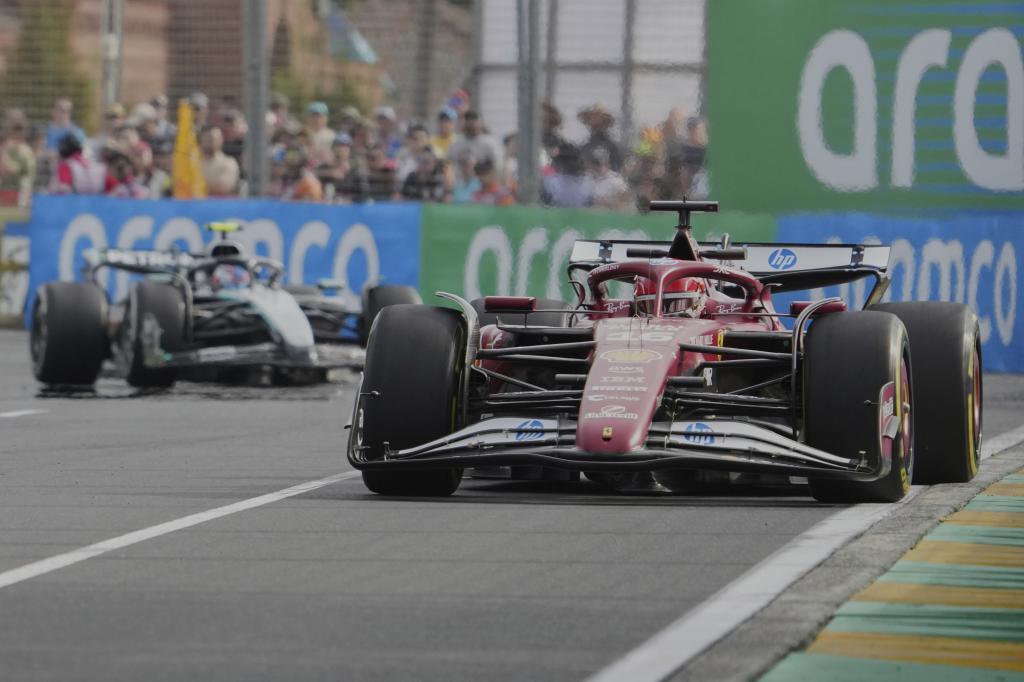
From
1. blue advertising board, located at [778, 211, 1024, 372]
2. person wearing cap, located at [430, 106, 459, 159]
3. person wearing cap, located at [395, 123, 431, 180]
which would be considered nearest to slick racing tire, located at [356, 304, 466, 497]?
blue advertising board, located at [778, 211, 1024, 372]

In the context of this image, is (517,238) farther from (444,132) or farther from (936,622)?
(936,622)

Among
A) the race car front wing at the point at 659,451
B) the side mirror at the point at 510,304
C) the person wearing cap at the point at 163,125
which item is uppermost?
the person wearing cap at the point at 163,125

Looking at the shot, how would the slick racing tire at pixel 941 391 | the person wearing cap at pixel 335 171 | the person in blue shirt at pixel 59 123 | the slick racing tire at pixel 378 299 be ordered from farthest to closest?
the person in blue shirt at pixel 59 123
the person wearing cap at pixel 335 171
the slick racing tire at pixel 378 299
the slick racing tire at pixel 941 391

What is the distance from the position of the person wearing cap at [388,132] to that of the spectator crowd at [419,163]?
20 mm

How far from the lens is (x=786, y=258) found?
11.5 m

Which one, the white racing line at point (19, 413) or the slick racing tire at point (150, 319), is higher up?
the slick racing tire at point (150, 319)

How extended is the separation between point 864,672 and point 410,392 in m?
4.37

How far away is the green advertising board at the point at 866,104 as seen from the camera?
72.0 ft

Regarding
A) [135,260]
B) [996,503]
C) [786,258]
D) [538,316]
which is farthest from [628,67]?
[996,503]

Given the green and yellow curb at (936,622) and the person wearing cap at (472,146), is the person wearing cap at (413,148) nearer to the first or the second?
the person wearing cap at (472,146)

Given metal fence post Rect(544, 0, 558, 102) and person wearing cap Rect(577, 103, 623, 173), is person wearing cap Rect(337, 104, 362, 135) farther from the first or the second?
person wearing cap Rect(577, 103, 623, 173)

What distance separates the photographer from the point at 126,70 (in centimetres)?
5588

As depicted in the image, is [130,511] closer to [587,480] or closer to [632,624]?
[587,480]

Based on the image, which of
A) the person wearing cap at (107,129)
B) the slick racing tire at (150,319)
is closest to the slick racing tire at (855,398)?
the slick racing tire at (150,319)
